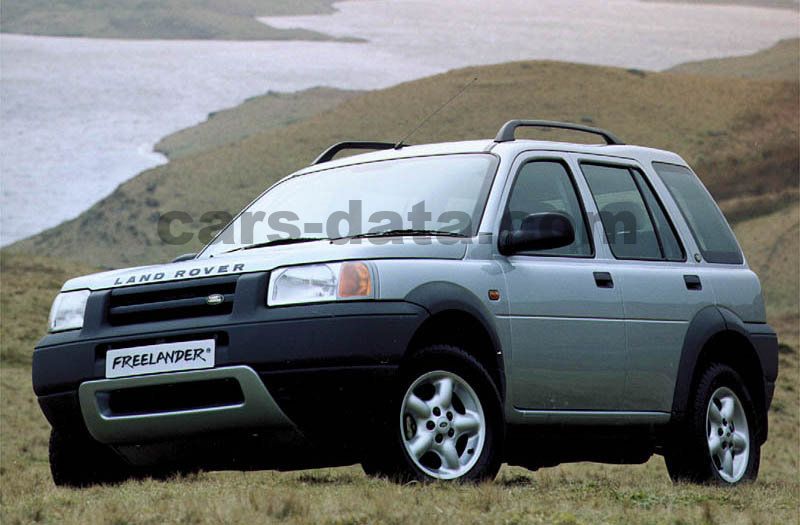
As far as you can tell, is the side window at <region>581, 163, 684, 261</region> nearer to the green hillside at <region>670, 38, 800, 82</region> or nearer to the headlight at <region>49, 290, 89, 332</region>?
the headlight at <region>49, 290, 89, 332</region>

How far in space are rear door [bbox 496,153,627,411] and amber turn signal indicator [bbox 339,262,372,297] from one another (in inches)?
39.0

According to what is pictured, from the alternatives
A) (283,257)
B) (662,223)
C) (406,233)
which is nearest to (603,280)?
(662,223)

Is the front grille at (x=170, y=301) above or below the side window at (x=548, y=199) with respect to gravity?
below

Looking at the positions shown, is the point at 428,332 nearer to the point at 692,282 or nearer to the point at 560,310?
the point at 560,310

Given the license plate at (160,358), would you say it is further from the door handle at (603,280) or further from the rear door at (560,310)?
the door handle at (603,280)

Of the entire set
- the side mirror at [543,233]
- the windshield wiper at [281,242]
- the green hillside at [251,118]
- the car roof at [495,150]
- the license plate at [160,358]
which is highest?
the car roof at [495,150]

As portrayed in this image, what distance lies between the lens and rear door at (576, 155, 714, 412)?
793 centimetres

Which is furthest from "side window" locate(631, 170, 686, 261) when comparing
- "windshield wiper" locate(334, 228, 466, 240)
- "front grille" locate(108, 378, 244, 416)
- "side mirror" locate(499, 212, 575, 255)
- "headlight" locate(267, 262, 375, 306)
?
"front grille" locate(108, 378, 244, 416)

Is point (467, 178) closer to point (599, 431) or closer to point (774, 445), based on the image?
point (599, 431)

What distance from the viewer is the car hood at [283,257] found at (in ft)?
21.3

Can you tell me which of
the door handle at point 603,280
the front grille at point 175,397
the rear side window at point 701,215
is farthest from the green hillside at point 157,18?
the front grille at point 175,397

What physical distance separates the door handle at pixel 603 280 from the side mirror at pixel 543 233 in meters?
0.68

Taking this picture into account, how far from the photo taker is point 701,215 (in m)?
9.00

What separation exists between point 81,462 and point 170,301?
126 centimetres
